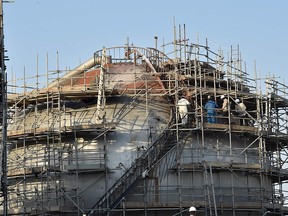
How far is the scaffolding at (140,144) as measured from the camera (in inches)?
1687

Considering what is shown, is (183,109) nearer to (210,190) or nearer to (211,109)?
(211,109)

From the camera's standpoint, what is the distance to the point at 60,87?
1753 inches

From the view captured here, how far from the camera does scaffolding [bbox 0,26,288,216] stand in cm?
4284

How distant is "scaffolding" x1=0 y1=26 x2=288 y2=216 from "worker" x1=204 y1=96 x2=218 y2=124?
0.36m

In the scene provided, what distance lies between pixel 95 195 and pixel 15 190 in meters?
4.02

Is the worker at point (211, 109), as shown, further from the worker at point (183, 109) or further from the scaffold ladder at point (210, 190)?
the scaffold ladder at point (210, 190)

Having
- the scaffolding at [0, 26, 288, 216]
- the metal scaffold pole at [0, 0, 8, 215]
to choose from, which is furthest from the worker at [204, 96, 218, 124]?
the metal scaffold pole at [0, 0, 8, 215]

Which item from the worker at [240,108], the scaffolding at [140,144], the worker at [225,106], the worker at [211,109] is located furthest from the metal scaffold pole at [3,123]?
the worker at [240,108]

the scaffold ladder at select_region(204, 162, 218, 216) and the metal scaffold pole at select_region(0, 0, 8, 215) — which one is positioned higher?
the metal scaffold pole at select_region(0, 0, 8, 215)

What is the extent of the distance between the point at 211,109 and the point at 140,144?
3.93 meters

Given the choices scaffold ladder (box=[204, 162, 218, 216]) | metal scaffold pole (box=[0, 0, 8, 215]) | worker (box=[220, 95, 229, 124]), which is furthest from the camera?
worker (box=[220, 95, 229, 124])

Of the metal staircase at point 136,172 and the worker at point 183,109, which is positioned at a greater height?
the worker at point 183,109

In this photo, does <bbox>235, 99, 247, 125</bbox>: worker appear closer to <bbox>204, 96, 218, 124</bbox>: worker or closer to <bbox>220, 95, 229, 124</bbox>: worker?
<bbox>220, 95, 229, 124</bbox>: worker

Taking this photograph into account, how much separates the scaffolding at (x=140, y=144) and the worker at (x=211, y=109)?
1.19 feet
